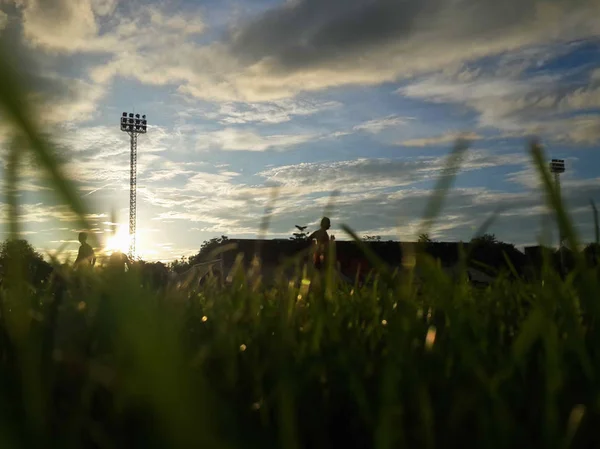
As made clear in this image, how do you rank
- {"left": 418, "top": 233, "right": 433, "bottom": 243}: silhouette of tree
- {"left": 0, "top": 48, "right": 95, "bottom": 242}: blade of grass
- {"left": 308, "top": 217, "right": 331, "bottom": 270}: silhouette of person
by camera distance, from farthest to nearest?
{"left": 308, "top": 217, "right": 331, "bottom": 270}: silhouette of person < {"left": 418, "top": 233, "right": 433, "bottom": 243}: silhouette of tree < {"left": 0, "top": 48, "right": 95, "bottom": 242}: blade of grass

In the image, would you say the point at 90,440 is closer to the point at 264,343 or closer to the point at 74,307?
the point at 264,343

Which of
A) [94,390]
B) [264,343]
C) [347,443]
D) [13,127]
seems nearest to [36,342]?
[94,390]

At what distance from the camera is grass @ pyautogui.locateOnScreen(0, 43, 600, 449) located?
2.24 ft

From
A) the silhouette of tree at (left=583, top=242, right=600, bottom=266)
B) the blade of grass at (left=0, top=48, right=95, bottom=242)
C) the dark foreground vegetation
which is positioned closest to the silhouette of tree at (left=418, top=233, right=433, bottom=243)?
the dark foreground vegetation

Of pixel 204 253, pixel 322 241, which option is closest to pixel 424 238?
pixel 322 241

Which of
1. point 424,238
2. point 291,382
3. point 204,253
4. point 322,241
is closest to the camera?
point 291,382

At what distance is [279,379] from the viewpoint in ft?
3.31

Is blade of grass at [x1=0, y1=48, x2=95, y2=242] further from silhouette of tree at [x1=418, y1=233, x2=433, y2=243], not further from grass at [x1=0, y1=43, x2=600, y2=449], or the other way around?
silhouette of tree at [x1=418, y1=233, x2=433, y2=243]

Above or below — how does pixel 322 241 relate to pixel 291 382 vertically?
above

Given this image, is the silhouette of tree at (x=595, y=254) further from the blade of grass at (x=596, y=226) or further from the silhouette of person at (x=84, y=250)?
the silhouette of person at (x=84, y=250)

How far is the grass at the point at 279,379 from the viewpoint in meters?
0.68

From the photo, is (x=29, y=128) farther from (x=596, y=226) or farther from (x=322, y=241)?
(x=322, y=241)

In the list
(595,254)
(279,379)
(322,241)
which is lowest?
(279,379)

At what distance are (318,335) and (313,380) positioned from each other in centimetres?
23
